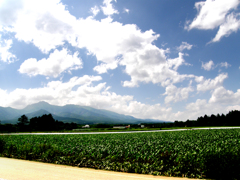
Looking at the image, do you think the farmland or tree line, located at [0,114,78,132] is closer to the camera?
the farmland

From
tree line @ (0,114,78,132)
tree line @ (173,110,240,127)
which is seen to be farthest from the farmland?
tree line @ (173,110,240,127)

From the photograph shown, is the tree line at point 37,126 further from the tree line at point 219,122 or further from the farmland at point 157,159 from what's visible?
the farmland at point 157,159

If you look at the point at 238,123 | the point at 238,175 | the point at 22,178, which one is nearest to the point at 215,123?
the point at 238,123

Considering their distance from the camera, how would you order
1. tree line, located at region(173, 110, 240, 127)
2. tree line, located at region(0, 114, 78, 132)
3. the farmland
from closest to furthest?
the farmland < tree line, located at region(0, 114, 78, 132) < tree line, located at region(173, 110, 240, 127)

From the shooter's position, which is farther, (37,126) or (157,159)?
(37,126)

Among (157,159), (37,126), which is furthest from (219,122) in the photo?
(37,126)

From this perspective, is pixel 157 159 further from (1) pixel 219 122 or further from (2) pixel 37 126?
(1) pixel 219 122

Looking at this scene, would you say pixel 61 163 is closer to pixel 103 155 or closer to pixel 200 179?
pixel 103 155

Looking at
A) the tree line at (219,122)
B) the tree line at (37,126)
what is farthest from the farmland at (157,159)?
the tree line at (219,122)

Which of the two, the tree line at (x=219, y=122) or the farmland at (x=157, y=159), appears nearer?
the farmland at (x=157, y=159)

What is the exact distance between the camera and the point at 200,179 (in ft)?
33.1

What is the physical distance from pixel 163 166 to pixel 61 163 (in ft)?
30.4

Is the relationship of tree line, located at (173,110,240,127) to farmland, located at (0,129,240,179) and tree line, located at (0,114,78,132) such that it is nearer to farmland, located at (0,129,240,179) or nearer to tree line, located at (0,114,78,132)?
tree line, located at (0,114,78,132)

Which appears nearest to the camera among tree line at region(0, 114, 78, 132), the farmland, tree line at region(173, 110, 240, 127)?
the farmland
